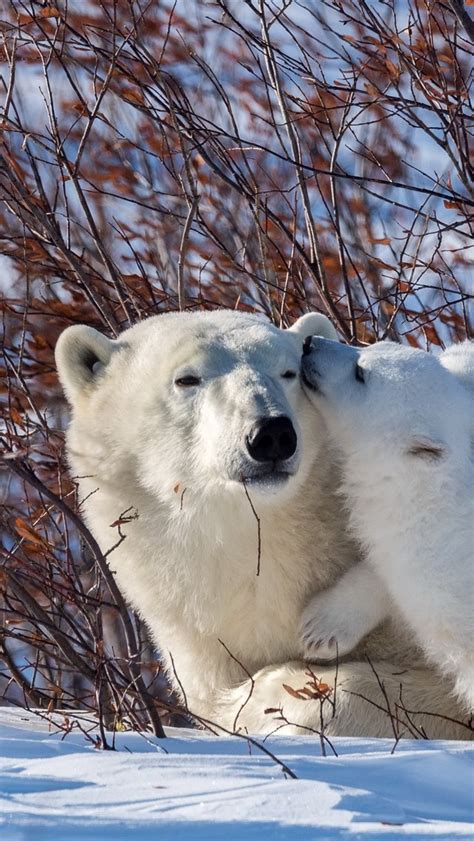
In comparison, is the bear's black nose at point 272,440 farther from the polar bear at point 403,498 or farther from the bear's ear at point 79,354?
the bear's ear at point 79,354

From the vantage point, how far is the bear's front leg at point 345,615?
355 centimetres

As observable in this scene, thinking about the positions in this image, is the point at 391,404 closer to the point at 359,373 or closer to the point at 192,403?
the point at 359,373

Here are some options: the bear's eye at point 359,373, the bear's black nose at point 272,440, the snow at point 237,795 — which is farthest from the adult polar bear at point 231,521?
the snow at point 237,795

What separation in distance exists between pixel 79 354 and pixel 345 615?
1475mm

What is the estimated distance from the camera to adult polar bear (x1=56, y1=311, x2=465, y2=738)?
348 cm

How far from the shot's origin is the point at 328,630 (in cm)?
357

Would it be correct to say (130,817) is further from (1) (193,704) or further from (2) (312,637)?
(1) (193,704)

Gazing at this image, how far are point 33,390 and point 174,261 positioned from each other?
172 cm

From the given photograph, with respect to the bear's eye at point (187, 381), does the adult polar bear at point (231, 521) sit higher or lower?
lower

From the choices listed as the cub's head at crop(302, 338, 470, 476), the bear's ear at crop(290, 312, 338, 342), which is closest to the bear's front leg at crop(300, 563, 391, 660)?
the cub's head at crop(302, 338, 470, 476)

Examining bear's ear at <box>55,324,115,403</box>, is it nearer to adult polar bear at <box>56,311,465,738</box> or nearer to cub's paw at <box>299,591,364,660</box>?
adult polar bear at <box>56,311,465,738</box>

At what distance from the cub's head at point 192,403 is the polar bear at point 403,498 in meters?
0.19

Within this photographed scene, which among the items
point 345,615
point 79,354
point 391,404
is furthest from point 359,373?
point 79,354

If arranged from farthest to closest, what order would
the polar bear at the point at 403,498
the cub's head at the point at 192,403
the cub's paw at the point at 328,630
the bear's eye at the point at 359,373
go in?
the bear's eye at the point at 359,373
the cub's paw at the point at 328,630
the cub's head at the point at 192,403
the polar bear at the point at 403,498
